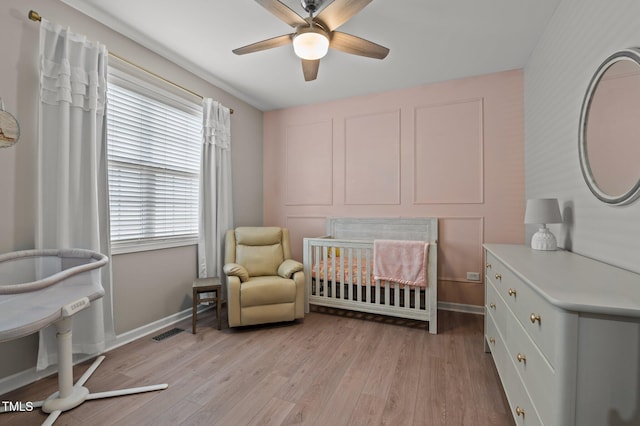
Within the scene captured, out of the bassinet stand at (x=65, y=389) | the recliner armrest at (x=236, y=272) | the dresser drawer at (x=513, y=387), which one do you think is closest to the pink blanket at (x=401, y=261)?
the dresser drawer at (x=513, y=387)

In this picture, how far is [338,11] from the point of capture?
1723mm

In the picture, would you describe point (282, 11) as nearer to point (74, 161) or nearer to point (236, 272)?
point (74, 161)

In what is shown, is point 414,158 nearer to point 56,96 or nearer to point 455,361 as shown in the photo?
point 455,361

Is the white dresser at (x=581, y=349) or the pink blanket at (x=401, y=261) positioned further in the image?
the pink blanket at (x=401, y=261)

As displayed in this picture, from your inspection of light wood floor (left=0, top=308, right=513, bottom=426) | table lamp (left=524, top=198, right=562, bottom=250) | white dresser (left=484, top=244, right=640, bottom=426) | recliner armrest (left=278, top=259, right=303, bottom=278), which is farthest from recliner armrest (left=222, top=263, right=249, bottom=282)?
Answer: table lamp (left=524, top=198, right=562, bottom=250)

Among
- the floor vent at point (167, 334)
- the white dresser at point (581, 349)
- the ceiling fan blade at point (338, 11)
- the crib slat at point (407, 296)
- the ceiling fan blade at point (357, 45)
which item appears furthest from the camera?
the crib slat at point (407, 296)

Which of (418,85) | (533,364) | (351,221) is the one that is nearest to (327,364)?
(533,364)

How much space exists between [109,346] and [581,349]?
296cm

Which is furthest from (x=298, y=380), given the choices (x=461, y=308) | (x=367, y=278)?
(x=461, y=308)

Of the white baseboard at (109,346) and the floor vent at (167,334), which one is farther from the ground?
the white baseboard at (109,346)

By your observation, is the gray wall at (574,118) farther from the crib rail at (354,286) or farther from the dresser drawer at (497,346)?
the crib rail at (354,286)

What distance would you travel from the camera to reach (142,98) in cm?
254

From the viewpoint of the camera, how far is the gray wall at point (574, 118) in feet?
4.21

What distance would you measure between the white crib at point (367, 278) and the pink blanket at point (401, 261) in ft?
0.24
